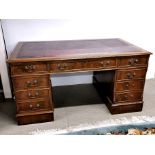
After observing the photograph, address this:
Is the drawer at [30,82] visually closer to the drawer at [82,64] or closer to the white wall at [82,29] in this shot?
the drawer at [82,64]

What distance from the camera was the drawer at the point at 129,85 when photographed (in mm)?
1740

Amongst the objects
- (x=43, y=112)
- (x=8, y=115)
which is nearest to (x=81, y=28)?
(x=43, y=112)

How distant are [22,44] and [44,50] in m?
0.43

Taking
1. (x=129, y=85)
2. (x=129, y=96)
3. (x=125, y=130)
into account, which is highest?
(x=129, y=85)

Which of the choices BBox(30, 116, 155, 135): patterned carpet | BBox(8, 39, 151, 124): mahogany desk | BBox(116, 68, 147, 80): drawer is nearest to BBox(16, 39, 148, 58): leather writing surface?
BBox(8, 39, 151, 124): mahogany desk

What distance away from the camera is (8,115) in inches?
72.9

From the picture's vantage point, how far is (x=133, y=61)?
166cm

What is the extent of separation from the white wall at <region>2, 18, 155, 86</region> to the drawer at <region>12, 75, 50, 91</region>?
760mm

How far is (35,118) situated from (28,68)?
1.75ft

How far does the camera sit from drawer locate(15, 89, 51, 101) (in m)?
1.58

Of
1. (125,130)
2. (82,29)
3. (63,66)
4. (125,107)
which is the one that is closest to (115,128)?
(125,130)

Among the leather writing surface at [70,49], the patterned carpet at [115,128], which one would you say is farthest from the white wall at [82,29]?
the patterned carpet at [115,128]

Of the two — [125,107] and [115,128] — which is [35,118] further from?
[125,107]

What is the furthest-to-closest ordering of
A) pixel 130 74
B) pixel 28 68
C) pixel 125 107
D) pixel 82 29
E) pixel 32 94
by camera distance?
pixel 82 29
pixel 125 107
pixel 130 74
pixel 32 94
pixel 28 68
